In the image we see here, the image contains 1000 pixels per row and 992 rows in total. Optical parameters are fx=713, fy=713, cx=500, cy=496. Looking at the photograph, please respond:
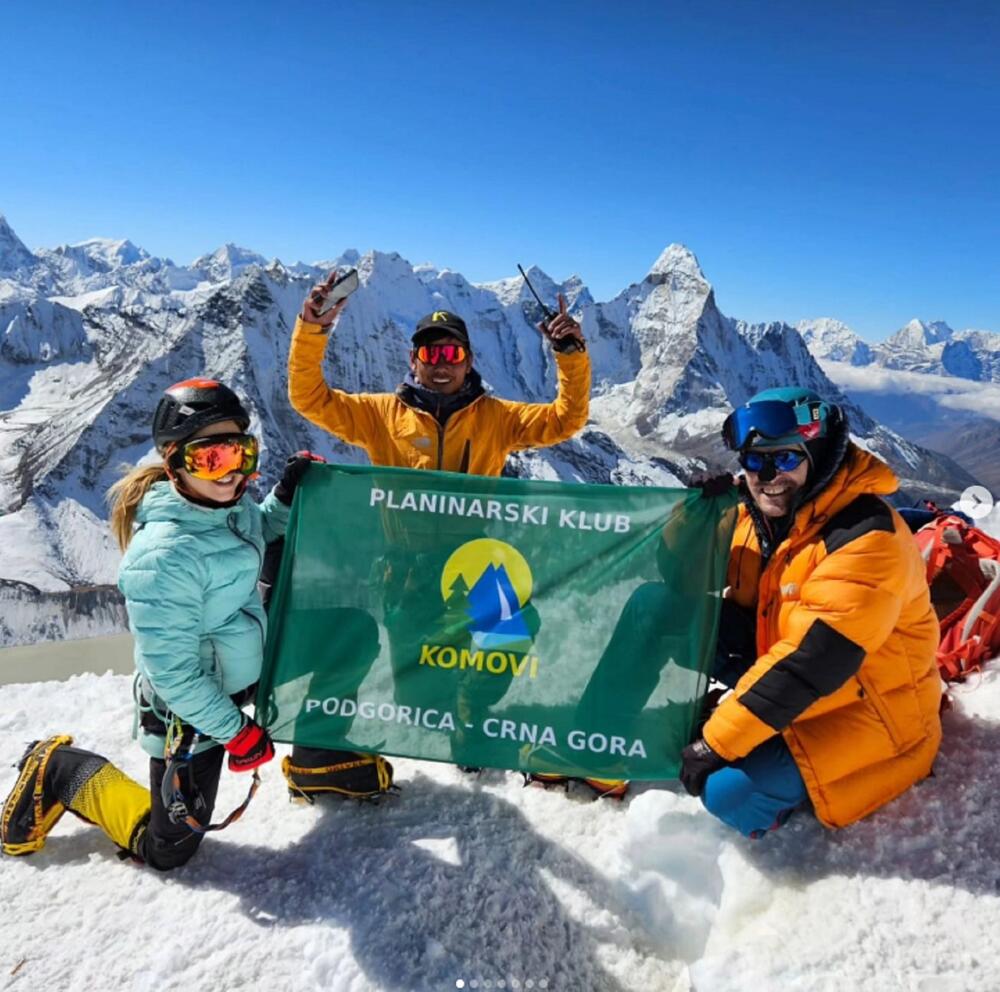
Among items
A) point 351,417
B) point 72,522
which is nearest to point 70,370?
point 72,522

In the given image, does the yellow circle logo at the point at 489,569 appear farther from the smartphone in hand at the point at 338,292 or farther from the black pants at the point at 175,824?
the smartphone in hand at the point at 338,292

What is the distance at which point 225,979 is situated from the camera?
3414 millimetres

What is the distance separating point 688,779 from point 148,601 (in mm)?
3098

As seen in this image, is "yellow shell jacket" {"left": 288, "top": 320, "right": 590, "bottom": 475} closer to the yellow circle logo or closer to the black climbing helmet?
the yellow circle logo

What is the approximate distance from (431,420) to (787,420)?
2.49 meters

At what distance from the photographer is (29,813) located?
429 cm

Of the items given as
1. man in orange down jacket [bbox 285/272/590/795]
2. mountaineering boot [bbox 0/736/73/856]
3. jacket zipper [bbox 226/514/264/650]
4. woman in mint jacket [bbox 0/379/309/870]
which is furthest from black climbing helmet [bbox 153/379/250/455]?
mountaineering boot [bbox 0/736/73/856]

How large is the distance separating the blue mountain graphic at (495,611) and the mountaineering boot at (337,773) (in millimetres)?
1108

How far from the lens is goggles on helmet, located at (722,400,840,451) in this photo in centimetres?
378

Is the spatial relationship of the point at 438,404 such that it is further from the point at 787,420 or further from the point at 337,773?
the point at 337,773

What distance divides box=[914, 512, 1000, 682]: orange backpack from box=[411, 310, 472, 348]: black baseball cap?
3932 millimetres

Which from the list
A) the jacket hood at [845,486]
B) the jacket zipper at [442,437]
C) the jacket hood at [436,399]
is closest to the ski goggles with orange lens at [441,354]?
the jacket hood at [436,399]

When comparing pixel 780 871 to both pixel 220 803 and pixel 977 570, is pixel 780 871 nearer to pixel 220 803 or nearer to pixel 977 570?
pixel 977 570

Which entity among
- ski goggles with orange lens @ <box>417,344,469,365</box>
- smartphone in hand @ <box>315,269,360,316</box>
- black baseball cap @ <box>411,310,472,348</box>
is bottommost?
ski goggles with orange lens @ <box>417,344,469,365</box>
